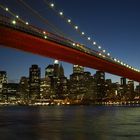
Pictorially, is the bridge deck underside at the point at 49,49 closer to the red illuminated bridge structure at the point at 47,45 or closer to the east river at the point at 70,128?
the red illuminated bridge structure at the point at 47,45

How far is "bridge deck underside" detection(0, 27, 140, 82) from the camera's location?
41.8m

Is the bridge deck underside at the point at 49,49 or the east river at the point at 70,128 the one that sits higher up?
the bridge deck underside at the point at 49,49

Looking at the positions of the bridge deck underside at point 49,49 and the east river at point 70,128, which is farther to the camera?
the bridge deck underside at point 49,49

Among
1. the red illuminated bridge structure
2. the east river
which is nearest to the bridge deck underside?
the red illuminated bridge structure

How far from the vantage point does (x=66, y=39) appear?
50562 millimetres

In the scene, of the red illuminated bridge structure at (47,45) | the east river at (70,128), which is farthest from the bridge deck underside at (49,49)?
the east river at (70,128)

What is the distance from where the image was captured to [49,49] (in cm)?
4853

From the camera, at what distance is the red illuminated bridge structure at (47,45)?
4119cm

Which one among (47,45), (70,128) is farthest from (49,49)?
(70,128)

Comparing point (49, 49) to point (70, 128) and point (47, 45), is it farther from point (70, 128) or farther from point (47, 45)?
point (70, 128)

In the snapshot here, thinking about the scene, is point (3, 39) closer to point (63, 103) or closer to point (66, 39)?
point (66, 39)

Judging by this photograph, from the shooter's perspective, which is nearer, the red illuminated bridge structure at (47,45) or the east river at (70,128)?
the east river at (70,128)

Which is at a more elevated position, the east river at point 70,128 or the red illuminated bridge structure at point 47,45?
the red illuminated bridge structure at point 47,45

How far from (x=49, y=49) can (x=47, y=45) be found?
1327 mm
